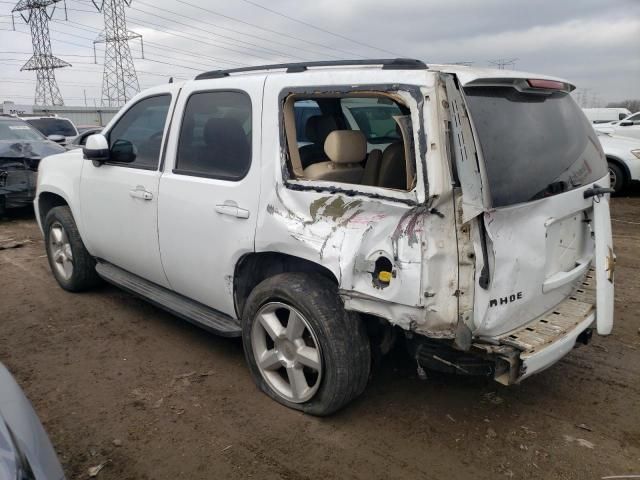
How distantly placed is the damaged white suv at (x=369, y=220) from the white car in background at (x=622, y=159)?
26.1 ft

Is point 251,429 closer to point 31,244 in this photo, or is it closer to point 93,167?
point 93,167

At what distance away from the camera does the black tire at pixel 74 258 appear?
4738mm

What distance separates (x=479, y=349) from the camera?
8.01 feet

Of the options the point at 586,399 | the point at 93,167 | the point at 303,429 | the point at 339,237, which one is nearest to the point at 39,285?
the point at 93,167

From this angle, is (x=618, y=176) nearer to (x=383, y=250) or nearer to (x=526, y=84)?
(x=526, y=84)

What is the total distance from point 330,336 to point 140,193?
1.90 metres

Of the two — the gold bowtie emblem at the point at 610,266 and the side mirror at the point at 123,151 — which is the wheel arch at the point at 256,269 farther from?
the gold bowtie emblem at the point at 610,266

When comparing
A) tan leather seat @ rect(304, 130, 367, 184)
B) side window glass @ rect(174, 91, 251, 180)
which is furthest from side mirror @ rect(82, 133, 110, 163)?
tan leather seat @ rect(304, 130, 367, 184)

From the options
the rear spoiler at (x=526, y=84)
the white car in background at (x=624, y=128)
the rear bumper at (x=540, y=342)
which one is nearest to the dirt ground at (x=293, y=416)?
the rear bumper at (x=540, y=342)

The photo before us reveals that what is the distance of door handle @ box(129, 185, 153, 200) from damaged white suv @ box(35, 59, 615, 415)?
0.01 m

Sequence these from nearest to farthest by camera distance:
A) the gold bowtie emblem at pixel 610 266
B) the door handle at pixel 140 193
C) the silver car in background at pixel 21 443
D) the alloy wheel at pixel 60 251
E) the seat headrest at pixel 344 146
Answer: the silver car in background at pixel 21 443 → the gold bowtie emblem at pixel 610 266 → the seat headrest at pixel 344 146 → the door handle at pixel 140 193 → the alloy wheel at pixel 60 251

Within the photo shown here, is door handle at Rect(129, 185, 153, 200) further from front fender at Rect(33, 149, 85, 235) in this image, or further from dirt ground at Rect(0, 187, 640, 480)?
dirt ground at Rect(0, 187, 640, 480)

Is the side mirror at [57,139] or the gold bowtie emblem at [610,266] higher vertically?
the side mirror at [57,139]

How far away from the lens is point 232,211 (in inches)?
122
